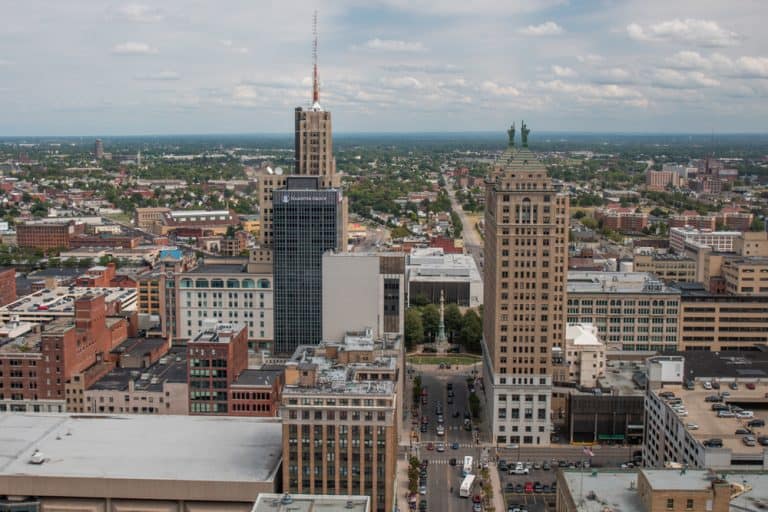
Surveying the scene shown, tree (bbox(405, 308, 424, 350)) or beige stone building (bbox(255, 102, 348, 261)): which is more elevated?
beige stone building (bbox(255, 102, 348, 261))

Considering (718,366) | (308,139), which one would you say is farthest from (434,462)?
(308,139)

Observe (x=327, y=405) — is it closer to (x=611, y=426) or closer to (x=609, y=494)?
(x=609, y=494)

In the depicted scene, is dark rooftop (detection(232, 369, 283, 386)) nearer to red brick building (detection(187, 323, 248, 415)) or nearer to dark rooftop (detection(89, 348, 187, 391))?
red brick building (detection(187, 323, 248, 415))

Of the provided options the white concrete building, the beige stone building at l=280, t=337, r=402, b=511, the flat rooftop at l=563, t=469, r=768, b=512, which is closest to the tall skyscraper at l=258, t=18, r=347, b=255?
the white concrete building

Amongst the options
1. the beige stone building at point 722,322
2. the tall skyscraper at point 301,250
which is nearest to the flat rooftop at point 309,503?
the tall skyscraper at point 301,250

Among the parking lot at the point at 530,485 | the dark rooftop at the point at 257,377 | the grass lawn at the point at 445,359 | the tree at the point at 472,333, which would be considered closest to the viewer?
the parking lot at the point at 530,485

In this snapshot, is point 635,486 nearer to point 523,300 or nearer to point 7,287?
point 523,300

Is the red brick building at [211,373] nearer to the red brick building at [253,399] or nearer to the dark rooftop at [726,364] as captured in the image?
the red brick building at [253,399]
